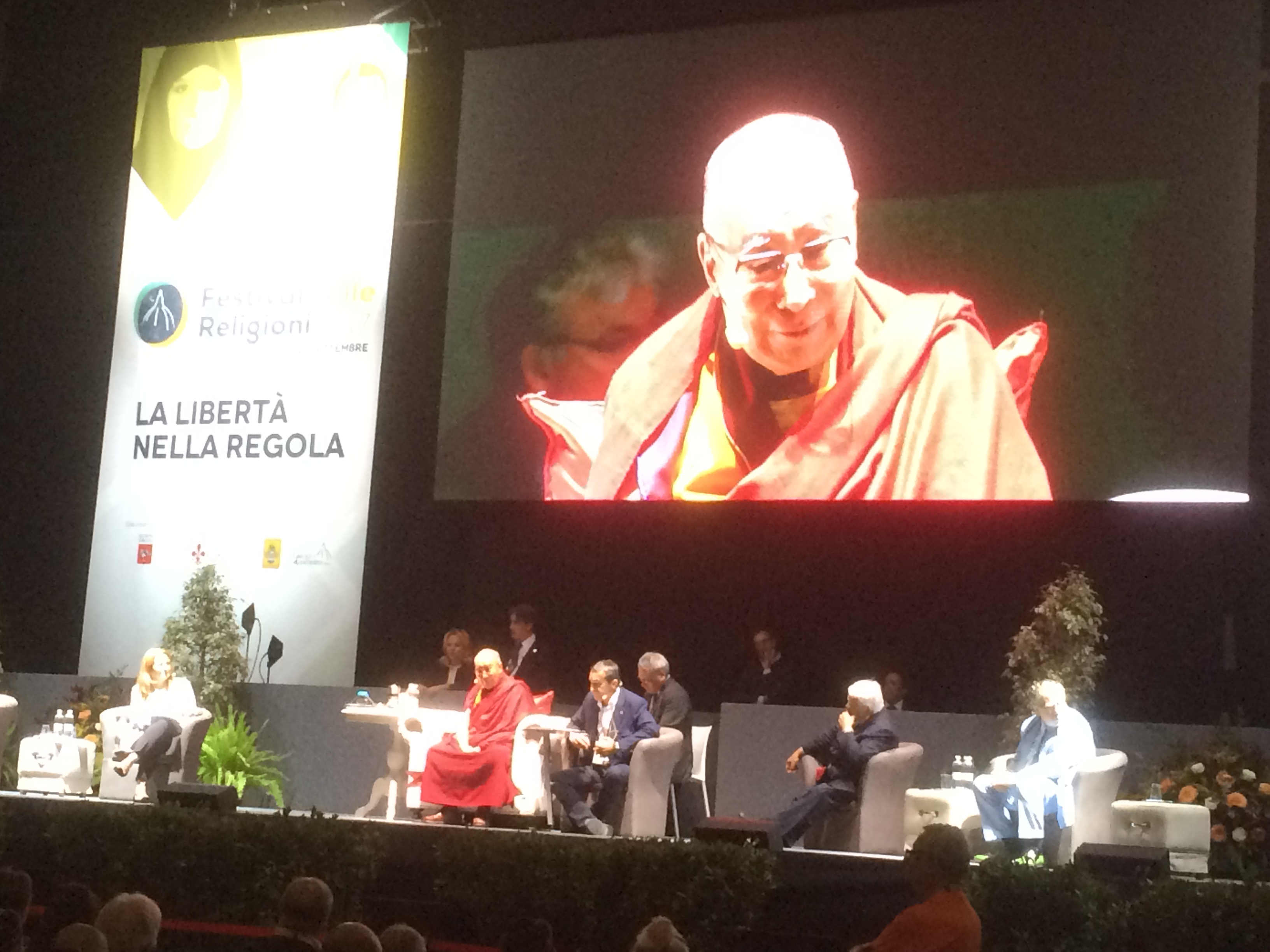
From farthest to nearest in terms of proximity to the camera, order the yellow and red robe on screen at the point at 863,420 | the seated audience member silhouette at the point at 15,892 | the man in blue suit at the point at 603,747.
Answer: the yellow and red robe on screen at the point at 863,420 < the man in blue suit at the point at 603,747 < the seated audience member silhouette at the point at 15,892

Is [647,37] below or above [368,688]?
above

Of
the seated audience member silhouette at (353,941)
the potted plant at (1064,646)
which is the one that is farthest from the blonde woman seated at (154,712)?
the seated audience member silhouette at (353,941)

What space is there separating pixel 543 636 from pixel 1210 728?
416cm

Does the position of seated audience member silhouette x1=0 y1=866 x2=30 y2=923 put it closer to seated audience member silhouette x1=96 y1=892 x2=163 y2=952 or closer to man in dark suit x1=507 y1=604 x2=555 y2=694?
seated audience member silhouette x1=96 y1=892 x2=163 y2=952

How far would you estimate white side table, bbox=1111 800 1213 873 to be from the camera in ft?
20.6

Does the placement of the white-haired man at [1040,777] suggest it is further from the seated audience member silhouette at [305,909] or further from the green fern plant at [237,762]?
the green fern plant at [237,762]

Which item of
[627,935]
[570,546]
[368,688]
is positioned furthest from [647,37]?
[627,935]

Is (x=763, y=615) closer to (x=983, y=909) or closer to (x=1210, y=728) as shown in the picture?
(x=1210, y=728)

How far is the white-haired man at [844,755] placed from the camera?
6.63m

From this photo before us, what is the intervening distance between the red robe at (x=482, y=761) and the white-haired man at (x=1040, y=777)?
217 cm

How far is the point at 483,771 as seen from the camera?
716 centimetres

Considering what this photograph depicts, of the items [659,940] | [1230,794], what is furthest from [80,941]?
[1230,794]

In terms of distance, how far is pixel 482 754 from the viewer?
7.16 meters

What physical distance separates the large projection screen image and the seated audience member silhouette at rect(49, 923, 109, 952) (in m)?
5.71
